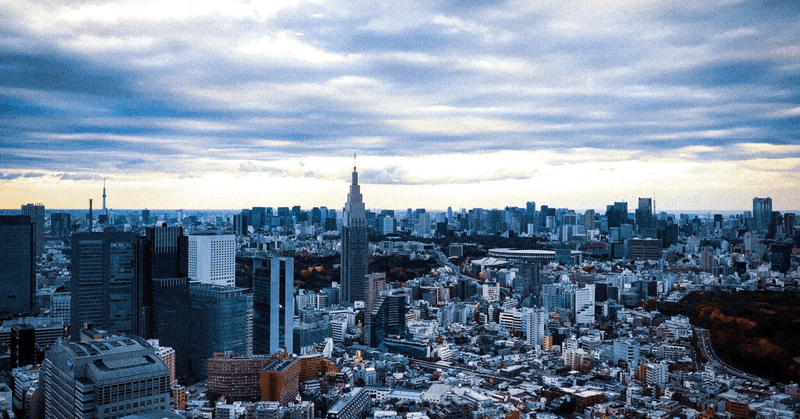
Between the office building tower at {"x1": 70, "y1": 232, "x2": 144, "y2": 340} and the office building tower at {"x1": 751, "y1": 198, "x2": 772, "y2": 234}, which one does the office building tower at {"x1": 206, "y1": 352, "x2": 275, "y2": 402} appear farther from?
the office building tower at {"x1": 751, "y1": 198, "x2": 772, "y2": 234}

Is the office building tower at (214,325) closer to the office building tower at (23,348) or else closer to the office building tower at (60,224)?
the office building tower at (23,348)

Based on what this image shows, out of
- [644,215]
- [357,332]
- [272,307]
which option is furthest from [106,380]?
[644,215]

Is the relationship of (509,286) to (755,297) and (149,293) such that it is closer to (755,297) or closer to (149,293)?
(755,297)

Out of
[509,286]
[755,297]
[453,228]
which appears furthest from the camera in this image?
[453,228]

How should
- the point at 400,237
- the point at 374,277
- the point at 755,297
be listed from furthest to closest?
the point at 400,237 < the point at 374,277 < the point at 755,297

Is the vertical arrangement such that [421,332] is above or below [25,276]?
below

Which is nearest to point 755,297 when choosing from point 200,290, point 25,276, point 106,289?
point 200,290

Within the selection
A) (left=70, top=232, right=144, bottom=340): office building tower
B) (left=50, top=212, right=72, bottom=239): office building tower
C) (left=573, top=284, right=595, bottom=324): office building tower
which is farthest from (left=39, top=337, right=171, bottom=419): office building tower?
(left=50, top=212, right=72, bottom=239): office building tower
